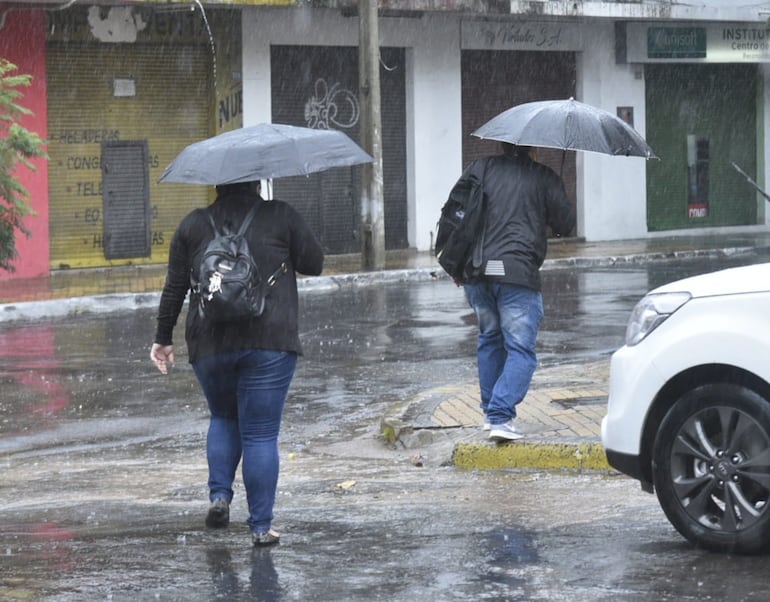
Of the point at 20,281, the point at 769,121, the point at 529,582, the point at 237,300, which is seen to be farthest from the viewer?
the point at 769,121

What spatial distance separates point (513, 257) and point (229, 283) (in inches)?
95.0

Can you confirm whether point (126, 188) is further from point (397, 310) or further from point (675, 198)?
point (675, 198)

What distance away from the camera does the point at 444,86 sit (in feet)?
91.5

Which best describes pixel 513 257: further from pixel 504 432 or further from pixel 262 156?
pixel 262 156

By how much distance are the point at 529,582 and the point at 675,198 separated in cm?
2673

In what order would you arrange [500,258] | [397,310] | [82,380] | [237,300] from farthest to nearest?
1. [397,310]
2. [82,380]
3. [500,258]
4. [237,300]

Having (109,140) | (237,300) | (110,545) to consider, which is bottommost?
(110,545)

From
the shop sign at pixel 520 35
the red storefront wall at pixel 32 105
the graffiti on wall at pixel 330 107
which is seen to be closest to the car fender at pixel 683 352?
the red storefront wall at pixel 32 105

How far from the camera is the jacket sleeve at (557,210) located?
8.52 m

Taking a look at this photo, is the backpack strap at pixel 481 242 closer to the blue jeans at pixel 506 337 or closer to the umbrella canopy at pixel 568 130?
the blue jeans at pixel 506 337

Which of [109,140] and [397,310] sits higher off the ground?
[109,140]

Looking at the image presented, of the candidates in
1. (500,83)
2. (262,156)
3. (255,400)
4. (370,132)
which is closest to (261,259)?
(262,156)

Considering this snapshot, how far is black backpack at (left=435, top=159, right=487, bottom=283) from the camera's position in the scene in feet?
27.7

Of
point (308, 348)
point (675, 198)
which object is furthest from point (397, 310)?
point (675, 198)
